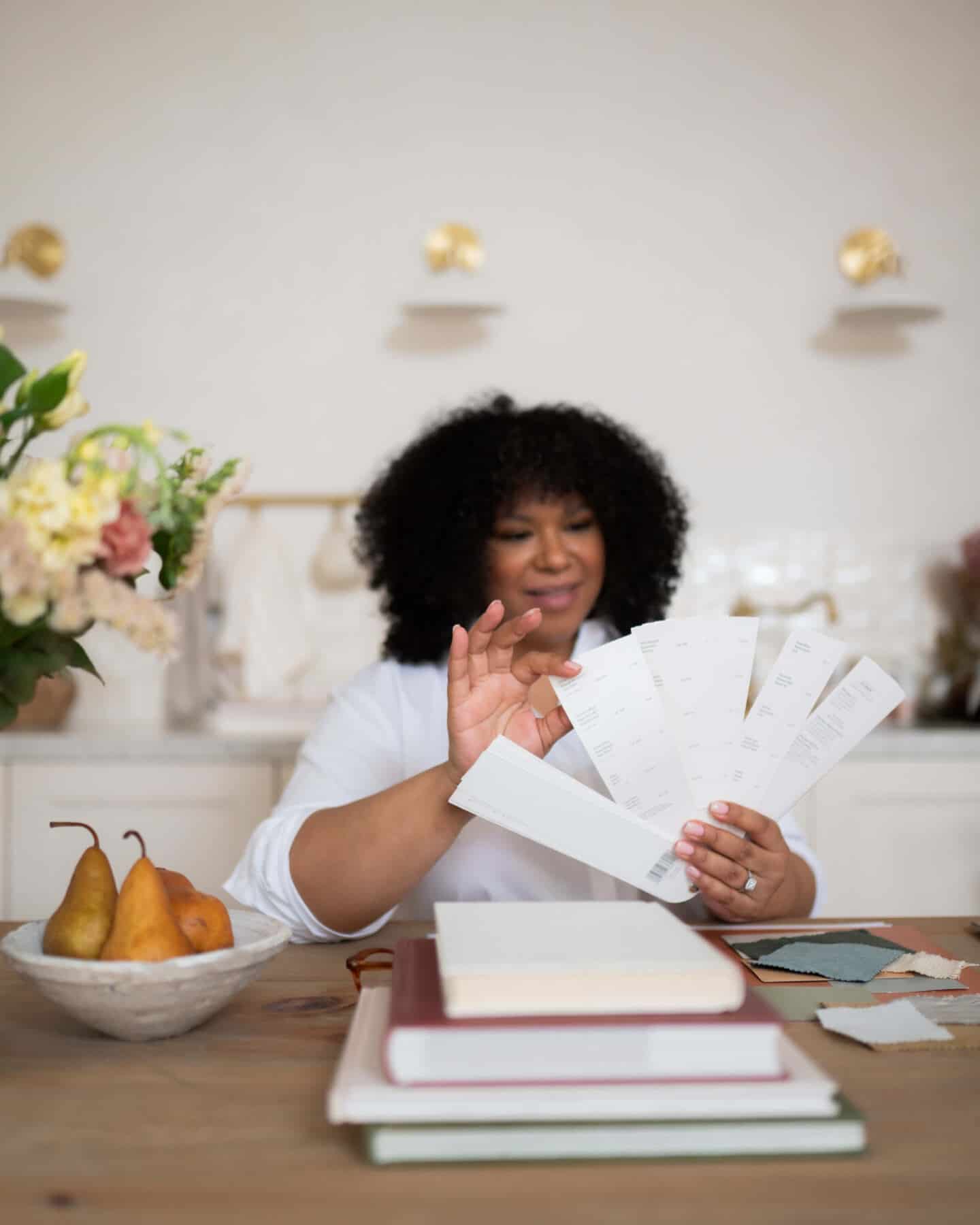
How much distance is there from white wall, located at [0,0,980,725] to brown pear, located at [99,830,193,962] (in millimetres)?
2248

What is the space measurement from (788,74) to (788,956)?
260 cm

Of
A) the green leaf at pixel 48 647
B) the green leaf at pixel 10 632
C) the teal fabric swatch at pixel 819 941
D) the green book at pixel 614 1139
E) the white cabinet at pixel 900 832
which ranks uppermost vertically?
the green leaf at pixel 10 632

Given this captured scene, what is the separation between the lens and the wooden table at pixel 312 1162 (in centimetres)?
64

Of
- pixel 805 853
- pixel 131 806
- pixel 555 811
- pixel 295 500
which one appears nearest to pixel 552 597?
pixel 805 853

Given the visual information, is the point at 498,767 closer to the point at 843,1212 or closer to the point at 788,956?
the point at 788,956

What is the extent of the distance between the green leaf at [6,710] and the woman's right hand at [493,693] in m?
0.44

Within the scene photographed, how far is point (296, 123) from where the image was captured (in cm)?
305

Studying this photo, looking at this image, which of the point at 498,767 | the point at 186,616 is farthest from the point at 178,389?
the point at 498,767

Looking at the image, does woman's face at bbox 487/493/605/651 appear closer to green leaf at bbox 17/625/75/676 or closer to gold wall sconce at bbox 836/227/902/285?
green leaf at bbox 17/625/75/676

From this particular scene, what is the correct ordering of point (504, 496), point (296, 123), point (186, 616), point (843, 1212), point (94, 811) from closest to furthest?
point (843, 1212)
point (504, 496)
point (94, 811)
point (186, 616)
point (296, 123)

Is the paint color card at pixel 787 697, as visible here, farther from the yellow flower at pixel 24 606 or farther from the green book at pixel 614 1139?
the yellow flower at pixel 24 606

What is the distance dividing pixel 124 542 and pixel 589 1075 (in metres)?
0.42

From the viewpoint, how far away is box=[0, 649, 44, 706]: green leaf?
32.8 inches

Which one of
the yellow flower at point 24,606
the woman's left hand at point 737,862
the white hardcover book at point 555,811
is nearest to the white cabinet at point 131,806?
the woman's left hand at point 737,862
